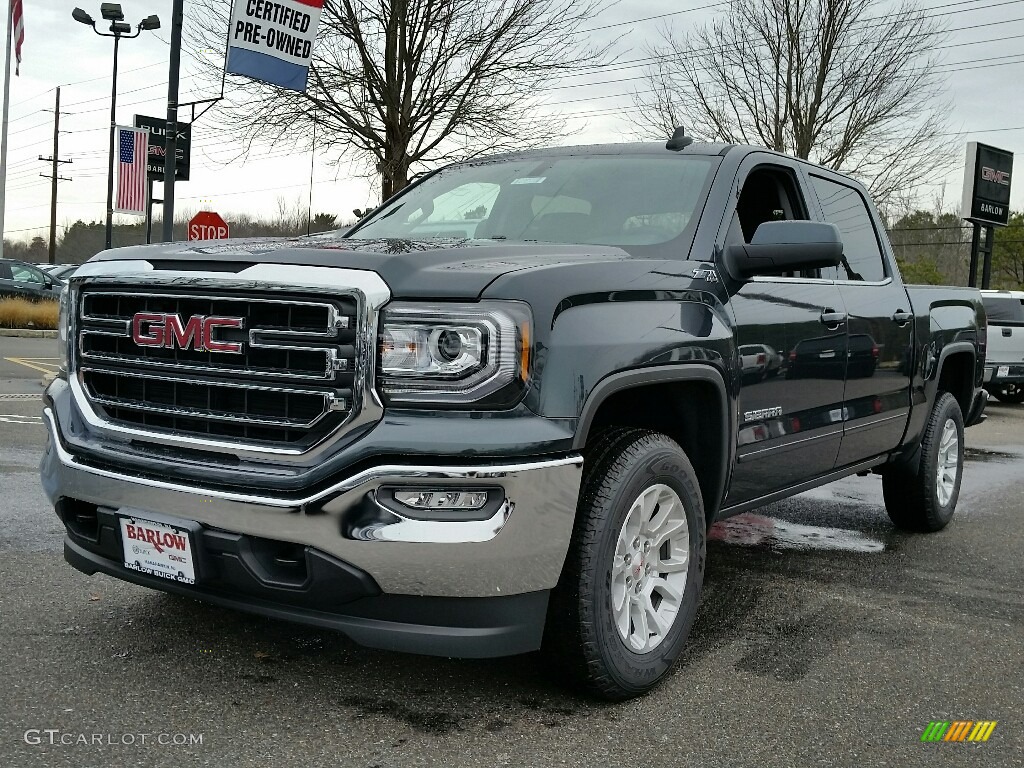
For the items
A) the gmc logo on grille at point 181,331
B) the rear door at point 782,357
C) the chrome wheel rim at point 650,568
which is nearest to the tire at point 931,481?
the rear door at point 782,357

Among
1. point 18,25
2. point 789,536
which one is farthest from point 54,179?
point 789,536

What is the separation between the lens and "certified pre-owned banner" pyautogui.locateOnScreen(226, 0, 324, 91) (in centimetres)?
1390

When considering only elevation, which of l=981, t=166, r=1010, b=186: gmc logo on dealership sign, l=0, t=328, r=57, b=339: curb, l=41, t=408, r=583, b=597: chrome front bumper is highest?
l=981, t=166, r=1010, b=186: gmc logo on dealership sign

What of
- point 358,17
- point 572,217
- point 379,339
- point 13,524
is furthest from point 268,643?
point 358,17

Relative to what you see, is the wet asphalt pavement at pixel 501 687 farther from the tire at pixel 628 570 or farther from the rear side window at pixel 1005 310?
the rear side window at pixel 1005 310

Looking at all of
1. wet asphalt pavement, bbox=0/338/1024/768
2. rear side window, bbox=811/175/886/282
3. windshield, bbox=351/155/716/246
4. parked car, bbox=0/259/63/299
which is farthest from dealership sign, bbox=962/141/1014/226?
windshield, bbox=351/155/716/246

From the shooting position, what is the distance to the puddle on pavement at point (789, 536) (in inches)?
218

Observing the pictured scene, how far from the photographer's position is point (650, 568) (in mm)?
3320

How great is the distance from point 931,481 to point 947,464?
1.36 feet

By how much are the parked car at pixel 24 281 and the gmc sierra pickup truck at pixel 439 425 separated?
978 inches

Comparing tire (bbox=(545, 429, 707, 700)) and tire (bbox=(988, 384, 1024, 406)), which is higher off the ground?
tire (bbox=(545, 429, 707, 700))

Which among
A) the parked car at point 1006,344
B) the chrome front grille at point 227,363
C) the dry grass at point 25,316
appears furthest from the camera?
the dry grass at point 25,316

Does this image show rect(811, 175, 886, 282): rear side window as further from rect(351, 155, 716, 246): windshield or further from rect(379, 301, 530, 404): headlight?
rect(379, 301, 530, 404): headlight

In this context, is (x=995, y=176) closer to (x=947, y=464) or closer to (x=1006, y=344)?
(x=1006, y=344)
